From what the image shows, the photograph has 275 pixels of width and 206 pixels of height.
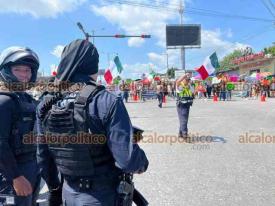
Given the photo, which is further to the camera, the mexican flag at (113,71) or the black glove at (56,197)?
the mexican flag at (113,71)

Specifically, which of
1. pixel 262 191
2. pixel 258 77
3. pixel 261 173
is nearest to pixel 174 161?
pixel 261 173

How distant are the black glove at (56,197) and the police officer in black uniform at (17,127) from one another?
0.26 metres

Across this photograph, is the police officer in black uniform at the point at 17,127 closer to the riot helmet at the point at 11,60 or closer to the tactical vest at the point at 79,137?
the riot helmet at the point at 11,60

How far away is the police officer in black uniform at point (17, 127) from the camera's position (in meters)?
2.80

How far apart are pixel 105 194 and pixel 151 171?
4.31 metres

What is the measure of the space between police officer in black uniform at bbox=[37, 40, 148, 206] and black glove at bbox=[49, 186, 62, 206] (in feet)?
0.63

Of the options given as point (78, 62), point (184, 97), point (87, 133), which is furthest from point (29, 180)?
point (184, 97)

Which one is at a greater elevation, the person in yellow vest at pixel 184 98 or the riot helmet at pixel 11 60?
the riot helmet at pixel 11 60

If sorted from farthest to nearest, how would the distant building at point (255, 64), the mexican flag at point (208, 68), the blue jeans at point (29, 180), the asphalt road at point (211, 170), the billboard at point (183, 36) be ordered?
the billboard at point (183, 36) → the distant building at point (255, 64) → the mexican flag at point (208, 68) → the asphalt road at point (211, 170) → the blue jeans at point (29, 180)

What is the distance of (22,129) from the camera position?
297 centimetres

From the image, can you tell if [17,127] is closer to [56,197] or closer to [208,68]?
[56,197]

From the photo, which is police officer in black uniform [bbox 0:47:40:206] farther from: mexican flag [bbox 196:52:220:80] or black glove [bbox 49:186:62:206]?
mexican flag [bbox 196:52:220:80]

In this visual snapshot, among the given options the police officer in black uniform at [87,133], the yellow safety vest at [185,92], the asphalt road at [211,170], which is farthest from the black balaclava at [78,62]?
the yellow safety vest at [185,92]

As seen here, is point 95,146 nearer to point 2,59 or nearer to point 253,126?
point 2,59
